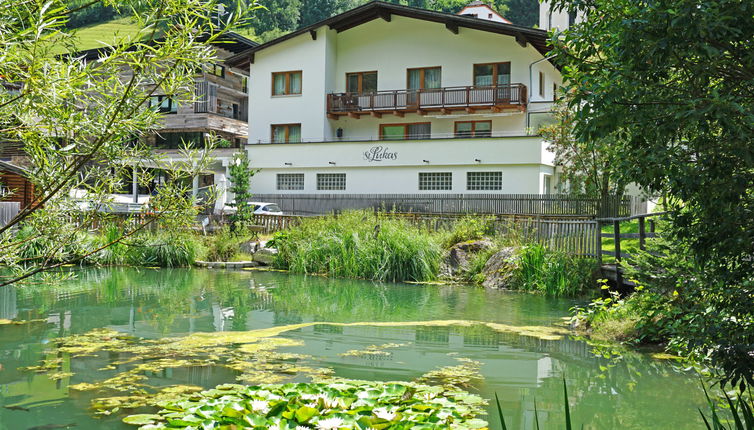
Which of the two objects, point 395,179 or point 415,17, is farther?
point 415,17

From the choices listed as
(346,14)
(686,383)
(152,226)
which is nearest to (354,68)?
(346,14)

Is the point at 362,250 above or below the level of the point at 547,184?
below

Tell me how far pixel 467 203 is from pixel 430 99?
7457 millimetres

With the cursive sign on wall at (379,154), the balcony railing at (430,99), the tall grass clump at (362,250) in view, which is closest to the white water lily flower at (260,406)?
the tall grass clump at (362,250)

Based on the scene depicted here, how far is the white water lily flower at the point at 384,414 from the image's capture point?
5134 millimetres

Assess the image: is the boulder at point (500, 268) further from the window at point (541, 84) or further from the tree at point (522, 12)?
the tree at point (522, 12)

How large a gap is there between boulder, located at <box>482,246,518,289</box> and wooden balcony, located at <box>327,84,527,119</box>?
55.5ft

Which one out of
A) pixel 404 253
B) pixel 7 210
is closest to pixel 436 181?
pixel 404 253

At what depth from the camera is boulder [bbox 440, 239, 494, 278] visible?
17.8 meters

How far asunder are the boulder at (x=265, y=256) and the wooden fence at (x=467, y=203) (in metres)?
6.30

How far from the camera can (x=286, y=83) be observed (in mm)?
37375

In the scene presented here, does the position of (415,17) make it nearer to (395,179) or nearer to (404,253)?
(395,179)

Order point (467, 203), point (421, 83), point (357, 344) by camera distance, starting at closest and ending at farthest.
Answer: point (357, 344) → point (467, 203) → point (421, 83)

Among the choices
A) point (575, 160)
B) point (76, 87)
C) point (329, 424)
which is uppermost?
point (575, 160)
